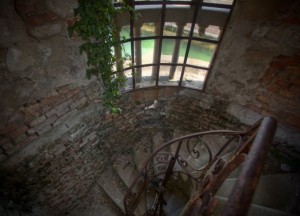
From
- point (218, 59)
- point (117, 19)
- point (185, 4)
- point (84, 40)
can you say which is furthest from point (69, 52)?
point (218, 59)

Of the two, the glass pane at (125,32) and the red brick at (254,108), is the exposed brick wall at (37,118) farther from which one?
the red brick at (254,108)

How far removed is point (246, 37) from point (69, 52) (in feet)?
6.71

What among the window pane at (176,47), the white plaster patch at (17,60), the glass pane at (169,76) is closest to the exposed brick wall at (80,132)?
the glass pane at (169,76)

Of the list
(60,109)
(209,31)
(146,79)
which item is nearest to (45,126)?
(60,109)

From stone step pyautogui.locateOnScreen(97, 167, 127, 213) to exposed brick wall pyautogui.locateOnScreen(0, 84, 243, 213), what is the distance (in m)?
0.18

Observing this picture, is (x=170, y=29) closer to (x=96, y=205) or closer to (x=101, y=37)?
(x=101, y=37)

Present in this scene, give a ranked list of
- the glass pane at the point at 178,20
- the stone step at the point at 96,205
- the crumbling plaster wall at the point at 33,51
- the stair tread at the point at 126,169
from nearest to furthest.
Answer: the crumbling plaster wall at the point at 33,51 < the glass pane at the point at 178,20 < the stone step at the point at 96,205 < the stair tread at the point at 126,169

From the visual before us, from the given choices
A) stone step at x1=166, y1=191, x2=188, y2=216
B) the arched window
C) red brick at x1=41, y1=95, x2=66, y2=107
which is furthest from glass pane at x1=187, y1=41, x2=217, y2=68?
stone step at x1=166, y1=191, x2=188, y2=216

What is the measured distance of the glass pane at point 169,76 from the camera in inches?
122

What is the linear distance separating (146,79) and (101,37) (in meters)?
1.18

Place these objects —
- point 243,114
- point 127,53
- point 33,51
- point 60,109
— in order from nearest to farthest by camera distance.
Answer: point 33,51 < point 60,109 < point 127,53 < point 243,114

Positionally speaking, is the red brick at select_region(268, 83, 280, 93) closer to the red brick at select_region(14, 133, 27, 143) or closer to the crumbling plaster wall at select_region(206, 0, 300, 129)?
the crumbling plaster wall at select_region(206, 0, 300, 129)

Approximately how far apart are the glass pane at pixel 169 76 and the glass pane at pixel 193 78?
5.0 inches

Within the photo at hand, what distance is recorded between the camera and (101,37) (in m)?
2.07
